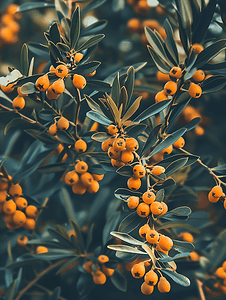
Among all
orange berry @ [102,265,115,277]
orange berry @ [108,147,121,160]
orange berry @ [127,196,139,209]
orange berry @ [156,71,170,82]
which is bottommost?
orange berry @ [102,265,115,277]

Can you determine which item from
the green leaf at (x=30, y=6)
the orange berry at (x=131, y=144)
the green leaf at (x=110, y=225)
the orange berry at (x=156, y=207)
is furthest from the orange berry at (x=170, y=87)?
the green leaf at (x=30, y=6)

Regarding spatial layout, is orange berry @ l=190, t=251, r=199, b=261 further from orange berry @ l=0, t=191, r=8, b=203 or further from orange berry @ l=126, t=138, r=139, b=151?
orange berry @ l=0, t=191, r=8, b=203

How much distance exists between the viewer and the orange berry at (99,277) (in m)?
0.90

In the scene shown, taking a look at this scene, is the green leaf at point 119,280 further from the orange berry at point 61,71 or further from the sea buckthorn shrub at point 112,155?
the orange berry at point 61,71

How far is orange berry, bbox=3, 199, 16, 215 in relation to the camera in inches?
36.1

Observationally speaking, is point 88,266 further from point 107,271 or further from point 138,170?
point 138,170

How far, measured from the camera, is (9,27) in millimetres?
1165

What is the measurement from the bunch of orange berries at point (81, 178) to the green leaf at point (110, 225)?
0.39 feet

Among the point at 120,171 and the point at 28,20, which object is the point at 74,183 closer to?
the point at 120,171

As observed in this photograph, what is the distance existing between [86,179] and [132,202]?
0.79 ft

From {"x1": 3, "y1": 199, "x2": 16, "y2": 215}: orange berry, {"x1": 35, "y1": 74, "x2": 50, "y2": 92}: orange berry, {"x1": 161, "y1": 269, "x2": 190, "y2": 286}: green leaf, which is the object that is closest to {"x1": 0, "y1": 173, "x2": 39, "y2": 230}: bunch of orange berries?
{"x1": 3, "y1": 199, "x2": 16, "y2": 215}: orange berry

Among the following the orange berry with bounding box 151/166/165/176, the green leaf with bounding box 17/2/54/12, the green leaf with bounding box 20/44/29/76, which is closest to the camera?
the orange berry with bounding box 151/166/165/176

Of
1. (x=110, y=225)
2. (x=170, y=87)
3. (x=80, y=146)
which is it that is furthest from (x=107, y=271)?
(x=170, y=87)

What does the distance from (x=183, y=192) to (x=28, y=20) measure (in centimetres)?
98
